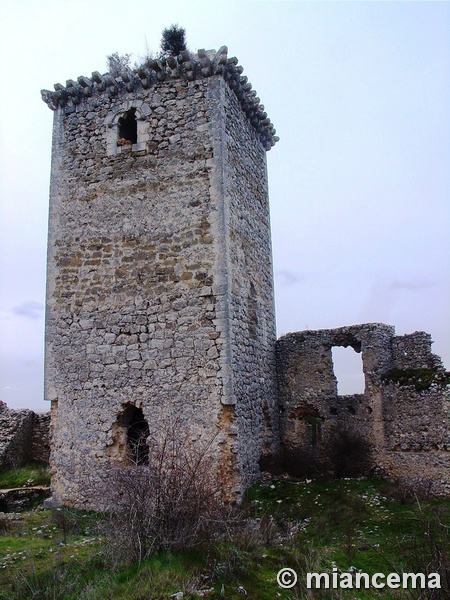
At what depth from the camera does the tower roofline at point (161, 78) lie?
31.5ft

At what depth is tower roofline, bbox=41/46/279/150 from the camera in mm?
9594

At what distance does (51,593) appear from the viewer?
185 inches

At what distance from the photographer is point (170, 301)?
9.09 m

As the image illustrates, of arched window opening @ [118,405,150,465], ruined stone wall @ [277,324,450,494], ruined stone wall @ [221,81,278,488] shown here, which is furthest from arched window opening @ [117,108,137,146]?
ruined stone wall @ [277,324,450,494]

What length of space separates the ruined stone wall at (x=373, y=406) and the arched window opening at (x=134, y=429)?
307cm

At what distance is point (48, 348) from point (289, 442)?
506cm

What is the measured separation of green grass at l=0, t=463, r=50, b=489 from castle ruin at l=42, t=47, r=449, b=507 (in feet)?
A: 10.0

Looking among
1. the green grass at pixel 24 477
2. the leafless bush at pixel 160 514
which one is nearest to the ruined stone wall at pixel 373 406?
the leafless bush at pixel 160 514

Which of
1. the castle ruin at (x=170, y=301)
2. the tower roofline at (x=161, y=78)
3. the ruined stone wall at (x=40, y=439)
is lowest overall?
the ruined stone wall at (x=40, y=439)

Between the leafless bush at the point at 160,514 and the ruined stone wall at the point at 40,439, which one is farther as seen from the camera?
the ruined stone wall at the point at 40,439

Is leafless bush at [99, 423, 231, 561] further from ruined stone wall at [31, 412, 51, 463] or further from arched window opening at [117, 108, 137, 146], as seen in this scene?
ruined stone wall at [31, 412, 51, 463]

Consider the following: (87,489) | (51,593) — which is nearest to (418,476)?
(87,489)

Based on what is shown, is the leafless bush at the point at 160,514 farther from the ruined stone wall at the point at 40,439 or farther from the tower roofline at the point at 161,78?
the ruined stone wall at the point at 40,439

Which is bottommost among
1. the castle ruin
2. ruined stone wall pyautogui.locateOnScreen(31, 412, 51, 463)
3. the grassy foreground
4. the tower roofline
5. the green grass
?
the grassy foreground
